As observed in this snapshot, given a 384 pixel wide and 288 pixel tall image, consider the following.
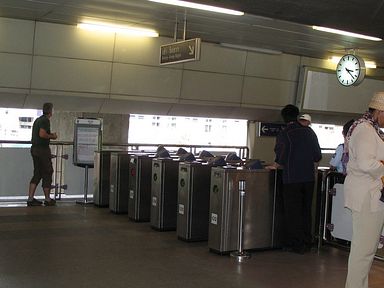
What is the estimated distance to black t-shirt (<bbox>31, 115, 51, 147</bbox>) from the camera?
349 inches

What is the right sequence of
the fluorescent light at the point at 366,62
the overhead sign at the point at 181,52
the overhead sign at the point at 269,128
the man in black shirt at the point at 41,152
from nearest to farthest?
1. the overhead sign at the point at 181,52
2. the man in black shirt at the point at 41,152
3. the fluorescent light at the point at 366,62
4. the overhead sign at the point at 269,128

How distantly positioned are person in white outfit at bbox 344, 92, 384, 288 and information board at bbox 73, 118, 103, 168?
6.30 m

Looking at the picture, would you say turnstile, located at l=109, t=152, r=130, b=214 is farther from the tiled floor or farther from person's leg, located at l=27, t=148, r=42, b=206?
person's leg, located at l=27, t=148, r=42, b=206

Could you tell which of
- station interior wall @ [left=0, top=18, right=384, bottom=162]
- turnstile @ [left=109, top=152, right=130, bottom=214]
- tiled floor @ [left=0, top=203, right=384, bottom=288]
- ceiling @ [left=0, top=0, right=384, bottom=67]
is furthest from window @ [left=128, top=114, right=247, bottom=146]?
tiled floor @ [left=0, top=203, right=384, bottom=288]

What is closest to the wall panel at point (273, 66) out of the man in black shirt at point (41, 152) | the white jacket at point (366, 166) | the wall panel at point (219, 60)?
the wall panel at point (219, 60)

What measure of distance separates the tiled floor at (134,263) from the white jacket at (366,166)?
1.32m

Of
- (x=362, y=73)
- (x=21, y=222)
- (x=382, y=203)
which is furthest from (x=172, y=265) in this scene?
(x=362, y=73)

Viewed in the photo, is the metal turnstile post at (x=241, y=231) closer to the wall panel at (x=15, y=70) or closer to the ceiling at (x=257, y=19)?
the ceiling at (x=257, y=19)

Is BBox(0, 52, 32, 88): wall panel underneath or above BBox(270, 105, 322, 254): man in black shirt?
above

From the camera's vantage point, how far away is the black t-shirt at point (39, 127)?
887 centimetres

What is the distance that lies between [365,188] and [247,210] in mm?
2298

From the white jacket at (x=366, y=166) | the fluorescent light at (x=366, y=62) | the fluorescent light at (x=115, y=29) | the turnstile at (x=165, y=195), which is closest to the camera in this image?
the white jacket at (x=366, y=166)

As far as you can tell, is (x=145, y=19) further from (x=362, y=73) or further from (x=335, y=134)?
(x=335, y=134)

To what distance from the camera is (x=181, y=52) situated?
8453 mm
